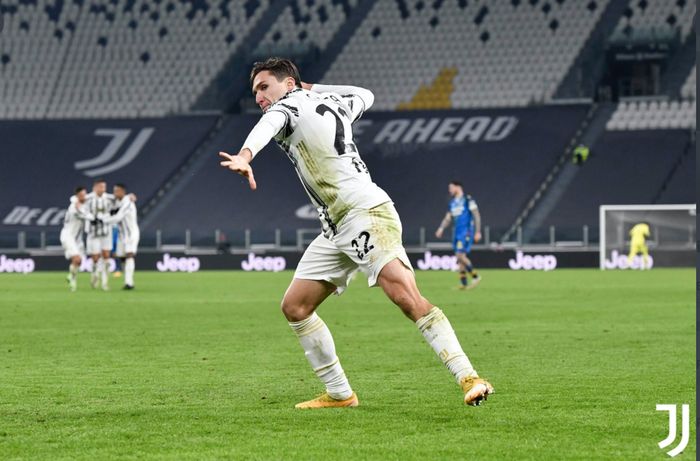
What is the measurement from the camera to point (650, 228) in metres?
37.2

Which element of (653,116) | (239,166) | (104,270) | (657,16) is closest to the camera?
(239,166)

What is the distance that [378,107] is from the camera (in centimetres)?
4641

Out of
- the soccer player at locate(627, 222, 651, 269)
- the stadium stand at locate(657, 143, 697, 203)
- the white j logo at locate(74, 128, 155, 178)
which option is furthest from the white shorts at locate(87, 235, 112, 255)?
the stadium stand at locate(657, 143, 697, 203)

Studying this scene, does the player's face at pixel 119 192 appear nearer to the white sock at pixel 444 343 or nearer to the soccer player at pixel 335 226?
the soccer player at pixel 335 226

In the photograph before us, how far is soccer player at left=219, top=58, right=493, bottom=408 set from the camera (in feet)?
24.2

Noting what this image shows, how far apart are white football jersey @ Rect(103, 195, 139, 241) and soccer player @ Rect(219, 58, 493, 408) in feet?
63.3

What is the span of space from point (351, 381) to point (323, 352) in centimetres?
159

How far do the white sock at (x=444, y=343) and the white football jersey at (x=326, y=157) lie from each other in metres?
0.76

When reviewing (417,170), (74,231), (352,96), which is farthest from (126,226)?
(352,96)

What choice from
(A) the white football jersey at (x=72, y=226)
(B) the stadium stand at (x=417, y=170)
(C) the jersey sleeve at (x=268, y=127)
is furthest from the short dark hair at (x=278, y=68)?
(B) the stadium stand at (x=417, y=170)

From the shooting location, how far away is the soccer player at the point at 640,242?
3703cm

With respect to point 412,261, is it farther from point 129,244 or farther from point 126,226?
point 129,244

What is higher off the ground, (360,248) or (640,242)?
(640,242)

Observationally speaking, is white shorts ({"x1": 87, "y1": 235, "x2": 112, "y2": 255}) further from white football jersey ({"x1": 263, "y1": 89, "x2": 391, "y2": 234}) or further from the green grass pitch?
white football jersey ({"x1": 263, "y1": 89, "x2": 391, "y2": 234})
